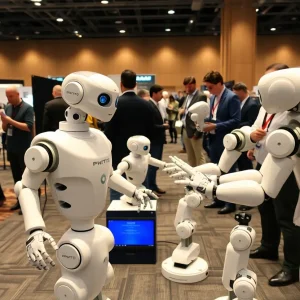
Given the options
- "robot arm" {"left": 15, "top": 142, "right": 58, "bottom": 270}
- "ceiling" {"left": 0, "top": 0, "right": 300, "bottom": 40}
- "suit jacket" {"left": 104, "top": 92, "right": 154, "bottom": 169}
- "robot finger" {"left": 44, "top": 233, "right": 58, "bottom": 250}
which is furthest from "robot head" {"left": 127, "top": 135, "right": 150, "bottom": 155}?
"ceiling" {"left": 0, "top": 0, "right": 300, "bottom": 40}

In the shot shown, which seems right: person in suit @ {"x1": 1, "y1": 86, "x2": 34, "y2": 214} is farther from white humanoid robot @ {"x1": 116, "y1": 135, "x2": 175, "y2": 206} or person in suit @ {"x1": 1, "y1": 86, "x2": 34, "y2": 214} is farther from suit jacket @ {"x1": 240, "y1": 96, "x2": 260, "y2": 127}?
suit jacket @ {"x1": 240, "y1": 96, "x2": 260, "y2": 127}

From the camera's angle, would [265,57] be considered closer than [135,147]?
No

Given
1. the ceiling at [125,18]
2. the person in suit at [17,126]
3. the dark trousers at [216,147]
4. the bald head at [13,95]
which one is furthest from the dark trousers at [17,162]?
the ceiling at [125,18]

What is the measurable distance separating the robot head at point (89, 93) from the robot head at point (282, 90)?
77 cm

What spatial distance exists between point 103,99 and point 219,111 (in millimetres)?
2603

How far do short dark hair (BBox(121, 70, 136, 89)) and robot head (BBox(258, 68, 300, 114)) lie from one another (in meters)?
1.80

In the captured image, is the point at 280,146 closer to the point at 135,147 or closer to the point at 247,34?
the point at 135,147

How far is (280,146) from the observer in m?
1.70

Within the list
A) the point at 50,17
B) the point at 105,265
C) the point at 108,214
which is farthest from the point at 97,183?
the point at 50,17

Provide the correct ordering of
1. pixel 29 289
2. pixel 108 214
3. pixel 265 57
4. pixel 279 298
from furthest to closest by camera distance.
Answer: pixel 265 57, pixel 108 214, pixel 29 289, pixel 279 298

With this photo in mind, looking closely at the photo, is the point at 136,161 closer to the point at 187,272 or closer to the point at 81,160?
the point at 187,272

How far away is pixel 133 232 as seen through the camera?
3.16 metres

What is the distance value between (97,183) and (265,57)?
15.0 m

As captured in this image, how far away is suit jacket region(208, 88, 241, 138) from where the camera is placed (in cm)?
413
